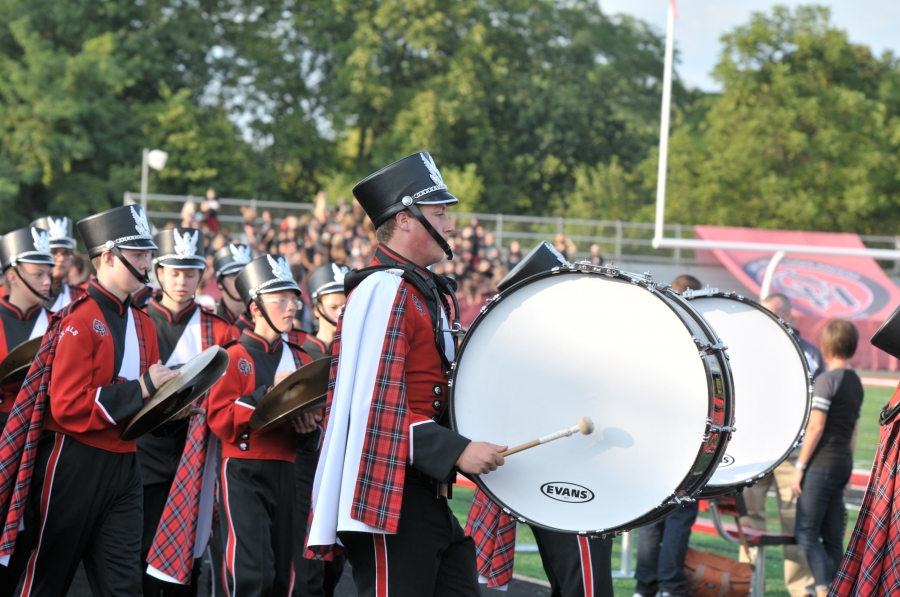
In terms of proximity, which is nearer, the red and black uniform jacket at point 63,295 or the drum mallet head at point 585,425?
the drum mallet head at point 585,425

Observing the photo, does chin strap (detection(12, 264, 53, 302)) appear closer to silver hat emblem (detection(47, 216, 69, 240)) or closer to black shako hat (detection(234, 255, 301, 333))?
silver hat emblem (detection(47, 216, 69, 240))

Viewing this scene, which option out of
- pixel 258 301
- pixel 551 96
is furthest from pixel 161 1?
pixel 258 301

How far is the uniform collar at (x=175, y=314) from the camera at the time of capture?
689 centimetres

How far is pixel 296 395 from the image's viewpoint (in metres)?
4.93

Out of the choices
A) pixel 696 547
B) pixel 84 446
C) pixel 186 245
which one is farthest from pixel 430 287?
pixel 696 547

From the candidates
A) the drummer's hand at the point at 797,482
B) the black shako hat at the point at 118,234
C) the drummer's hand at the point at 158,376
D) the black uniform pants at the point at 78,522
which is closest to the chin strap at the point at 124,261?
the black shako hat at the point at 118,234

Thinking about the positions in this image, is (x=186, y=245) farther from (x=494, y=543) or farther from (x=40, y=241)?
(x=494, y=543)

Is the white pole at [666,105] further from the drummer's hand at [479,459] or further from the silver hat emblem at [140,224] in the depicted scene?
the drummer's hand at [479,459]

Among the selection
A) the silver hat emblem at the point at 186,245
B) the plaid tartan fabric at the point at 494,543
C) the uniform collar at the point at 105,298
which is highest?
the silver hat emblem at the point at 186,245

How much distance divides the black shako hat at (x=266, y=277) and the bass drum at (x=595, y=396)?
236 cm

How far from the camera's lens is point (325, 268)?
6.72 meters

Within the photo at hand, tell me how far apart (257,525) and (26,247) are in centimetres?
245

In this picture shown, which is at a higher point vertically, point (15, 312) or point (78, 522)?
point (15, 312)

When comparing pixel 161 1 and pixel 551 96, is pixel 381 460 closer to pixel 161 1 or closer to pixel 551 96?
pixel 161 1
